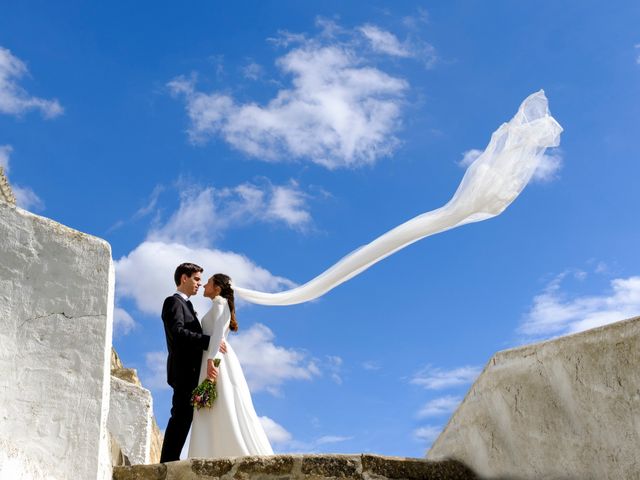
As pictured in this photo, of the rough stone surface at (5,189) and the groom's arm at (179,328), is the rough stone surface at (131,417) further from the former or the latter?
the rough stone surface at (5,189)

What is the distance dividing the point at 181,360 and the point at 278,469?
251 centimetres

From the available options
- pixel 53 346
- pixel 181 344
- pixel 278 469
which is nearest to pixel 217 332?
pixel 181 344

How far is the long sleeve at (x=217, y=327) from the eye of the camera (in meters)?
7.26

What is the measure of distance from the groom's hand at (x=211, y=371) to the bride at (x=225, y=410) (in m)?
0.03

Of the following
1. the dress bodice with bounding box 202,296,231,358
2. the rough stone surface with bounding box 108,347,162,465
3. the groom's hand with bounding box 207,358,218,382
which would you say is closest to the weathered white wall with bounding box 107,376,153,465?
the rough stone surface with bounding box 108,347,162,465

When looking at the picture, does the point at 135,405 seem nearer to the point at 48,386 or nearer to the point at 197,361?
the point at 197,361

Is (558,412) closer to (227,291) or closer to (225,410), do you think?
(225,410)

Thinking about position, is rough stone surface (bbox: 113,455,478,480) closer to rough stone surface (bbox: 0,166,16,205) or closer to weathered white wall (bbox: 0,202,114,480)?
weathered white wall (bbox: 0,202,114,480)

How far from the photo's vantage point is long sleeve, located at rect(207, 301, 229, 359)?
23.8 ft

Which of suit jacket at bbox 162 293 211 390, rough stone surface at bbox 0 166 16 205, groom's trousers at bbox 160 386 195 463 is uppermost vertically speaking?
rough stone surface at bbox 0 166 16 205

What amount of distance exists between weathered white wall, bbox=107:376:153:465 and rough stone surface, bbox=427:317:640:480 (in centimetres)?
481

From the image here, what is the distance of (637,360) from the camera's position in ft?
13.4

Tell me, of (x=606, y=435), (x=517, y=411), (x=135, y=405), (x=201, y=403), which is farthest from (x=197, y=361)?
(x=606, y=435)

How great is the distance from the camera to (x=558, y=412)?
15.3 feet
